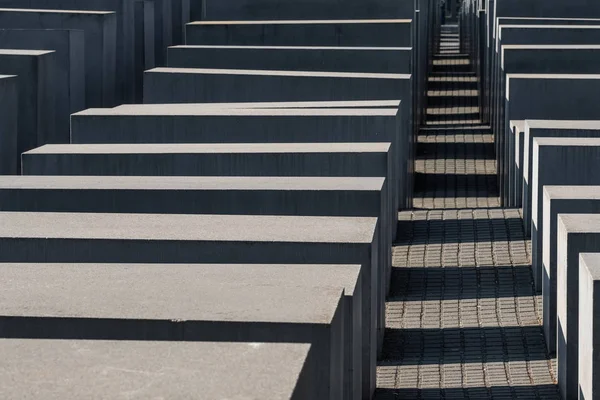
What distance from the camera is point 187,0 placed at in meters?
34.1

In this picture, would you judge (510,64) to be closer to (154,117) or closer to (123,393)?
(154,117)

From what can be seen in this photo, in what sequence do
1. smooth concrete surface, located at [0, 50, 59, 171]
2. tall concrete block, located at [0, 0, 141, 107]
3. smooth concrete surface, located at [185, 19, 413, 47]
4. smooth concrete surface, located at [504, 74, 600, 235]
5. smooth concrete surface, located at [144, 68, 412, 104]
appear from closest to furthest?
smooth concrete surface, located at [0, 50, 59, 171] → smooth concrete surface, located at [504, 74, 600, 235] → smooth concrete surface, located at [144, 68, 412, 104] → smooth concrete surface, located at [185, 19, 413, 47] → tall concrete block, located at [0, 0, 141, 107]

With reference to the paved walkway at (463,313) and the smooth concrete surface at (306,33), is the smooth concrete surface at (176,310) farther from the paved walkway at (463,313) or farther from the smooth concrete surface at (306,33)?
the smooth concrete surface at (306,33)

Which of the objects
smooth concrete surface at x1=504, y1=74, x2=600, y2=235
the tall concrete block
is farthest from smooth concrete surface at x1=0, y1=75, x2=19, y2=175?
smooth concrete surface at x1=504, y1=74, x2=600, y2=235

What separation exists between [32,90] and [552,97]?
301 inches

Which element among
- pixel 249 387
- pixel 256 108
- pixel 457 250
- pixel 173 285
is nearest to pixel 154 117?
pixel 256 108

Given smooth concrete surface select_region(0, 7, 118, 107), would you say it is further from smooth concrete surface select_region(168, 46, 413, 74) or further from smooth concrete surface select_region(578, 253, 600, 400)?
smooth concrete surface select_region(578, 253, 600, 400)

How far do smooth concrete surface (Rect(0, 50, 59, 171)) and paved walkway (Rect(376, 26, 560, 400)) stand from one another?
5.79 metres

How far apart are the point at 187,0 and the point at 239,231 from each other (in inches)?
980

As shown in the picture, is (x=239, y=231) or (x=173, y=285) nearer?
(x=173, y=285)

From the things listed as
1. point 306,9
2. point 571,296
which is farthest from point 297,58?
point 571,296

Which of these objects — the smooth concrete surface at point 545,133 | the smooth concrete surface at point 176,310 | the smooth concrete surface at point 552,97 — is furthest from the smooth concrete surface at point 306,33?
the smooth concrete surface at point 176,310

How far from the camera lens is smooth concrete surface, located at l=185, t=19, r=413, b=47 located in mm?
23328

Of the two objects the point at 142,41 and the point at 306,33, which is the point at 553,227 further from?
the point at 142,41
